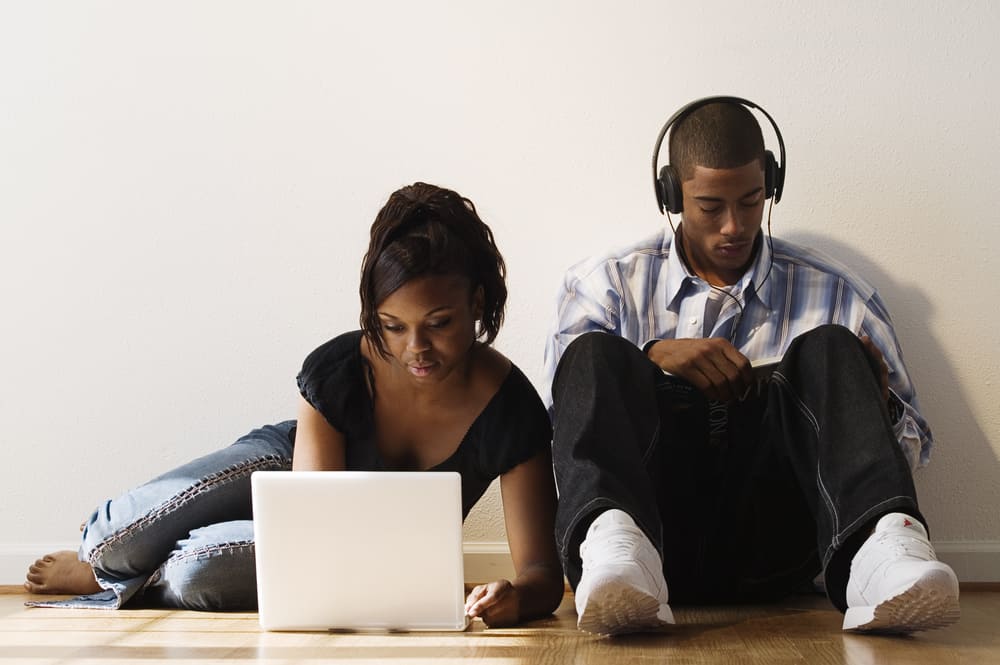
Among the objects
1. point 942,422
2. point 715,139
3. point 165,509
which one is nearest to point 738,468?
point 715,139

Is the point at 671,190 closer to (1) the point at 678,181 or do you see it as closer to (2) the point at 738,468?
(1) the point at 678,181

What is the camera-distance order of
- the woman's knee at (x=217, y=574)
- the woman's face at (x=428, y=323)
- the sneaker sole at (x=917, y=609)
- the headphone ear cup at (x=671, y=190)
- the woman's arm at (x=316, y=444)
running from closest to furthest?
the sneaker sole at (x=917, y=609)
the woman's face at (x=428, y=323)
the woman's arm at (x=316, y=444)
the woman's knee at (x=217, y=574)
the headphone ear cup at (x=671, y=190)

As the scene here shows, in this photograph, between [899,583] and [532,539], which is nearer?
[899,583]

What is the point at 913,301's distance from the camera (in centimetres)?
218

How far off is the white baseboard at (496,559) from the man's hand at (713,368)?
0.76 metres

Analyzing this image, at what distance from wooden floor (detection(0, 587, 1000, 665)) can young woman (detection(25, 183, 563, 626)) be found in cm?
10

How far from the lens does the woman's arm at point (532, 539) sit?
1.55 meters

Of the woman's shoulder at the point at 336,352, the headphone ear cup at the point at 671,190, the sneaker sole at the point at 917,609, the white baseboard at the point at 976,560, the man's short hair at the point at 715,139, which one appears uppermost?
the man's short hair at the point at 715,139

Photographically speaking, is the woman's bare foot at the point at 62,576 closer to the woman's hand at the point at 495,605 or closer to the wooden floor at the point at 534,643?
the wooden floor at the point at 534,643

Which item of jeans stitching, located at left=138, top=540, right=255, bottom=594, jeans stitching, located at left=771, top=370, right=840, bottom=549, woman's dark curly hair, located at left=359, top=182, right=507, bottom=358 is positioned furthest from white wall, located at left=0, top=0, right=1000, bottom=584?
jeans stitching, located at left=771, top=370, right=840, bottom=549

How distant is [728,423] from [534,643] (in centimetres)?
47

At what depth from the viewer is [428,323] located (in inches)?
61.2

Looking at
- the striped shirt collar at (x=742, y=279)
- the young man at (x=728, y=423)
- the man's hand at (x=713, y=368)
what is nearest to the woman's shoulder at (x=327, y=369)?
the young man at (x=728, y=423)

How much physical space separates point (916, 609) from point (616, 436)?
1.30ft
